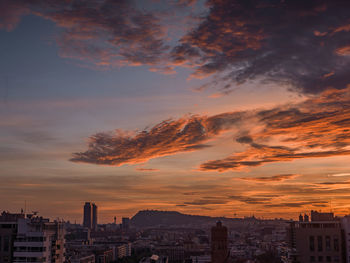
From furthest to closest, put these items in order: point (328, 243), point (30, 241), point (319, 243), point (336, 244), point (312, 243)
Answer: point (30, 241)
point (336, 244)
point (328, 243)
point (319, 243)
point (312, 243)

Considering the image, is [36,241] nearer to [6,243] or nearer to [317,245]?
[6,243]

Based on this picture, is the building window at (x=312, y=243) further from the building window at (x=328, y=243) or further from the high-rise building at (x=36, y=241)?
the high-rise building at (x=36, y=241)

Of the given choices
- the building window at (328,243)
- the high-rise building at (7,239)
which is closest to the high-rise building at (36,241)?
the high-rise building at (7,239)

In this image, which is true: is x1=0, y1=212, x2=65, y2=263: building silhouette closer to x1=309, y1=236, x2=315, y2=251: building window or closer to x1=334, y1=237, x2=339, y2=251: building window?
x1=309, y1=236, x2=315, y2=251: building window

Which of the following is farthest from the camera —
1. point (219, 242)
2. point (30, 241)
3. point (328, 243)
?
point (219, 242)

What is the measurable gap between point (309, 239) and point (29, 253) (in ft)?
193

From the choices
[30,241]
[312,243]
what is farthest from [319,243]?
[30,241]

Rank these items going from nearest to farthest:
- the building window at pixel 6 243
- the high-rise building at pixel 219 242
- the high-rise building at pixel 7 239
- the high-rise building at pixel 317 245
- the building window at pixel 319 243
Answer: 1. the high-rise building at pixel 317 245
2. the building window at pixel 319 243
3. the high-rise building at pixel 7 239
4. the building window at pixel 6 243
5. the high-rise building at pixel 219 242

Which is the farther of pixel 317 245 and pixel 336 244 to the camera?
pixel 336 244

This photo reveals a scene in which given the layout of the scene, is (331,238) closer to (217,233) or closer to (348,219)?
(348,219)

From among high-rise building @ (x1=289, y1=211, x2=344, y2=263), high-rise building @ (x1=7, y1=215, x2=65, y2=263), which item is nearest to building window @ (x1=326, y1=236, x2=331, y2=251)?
high-rise building @ (x1=289, y1=211, x2=344, y2=263)

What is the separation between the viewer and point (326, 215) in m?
142

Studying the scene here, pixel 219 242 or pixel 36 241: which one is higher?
pixel 36 241

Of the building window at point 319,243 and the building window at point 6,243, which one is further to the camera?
the building window at point 6,243
